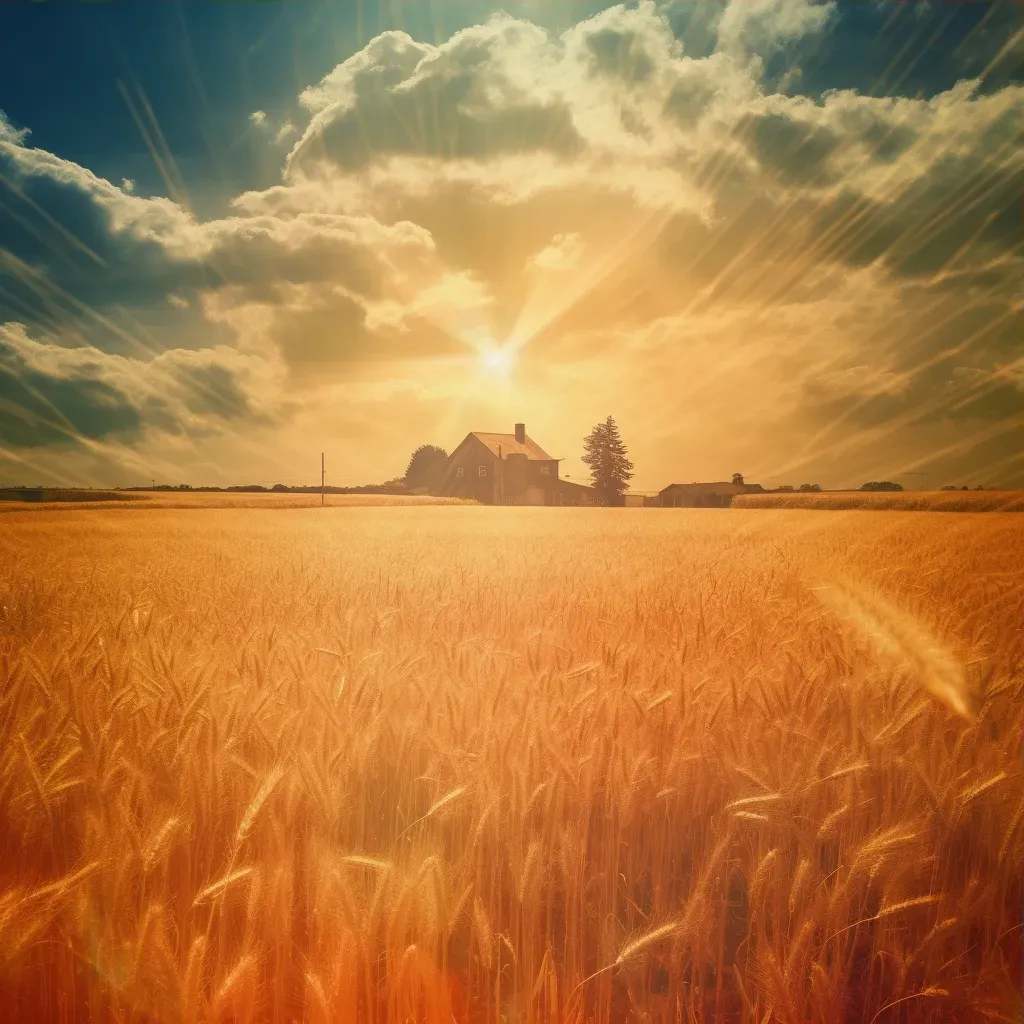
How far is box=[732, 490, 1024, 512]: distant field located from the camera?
31292mm

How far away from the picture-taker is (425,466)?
6756 centimetres

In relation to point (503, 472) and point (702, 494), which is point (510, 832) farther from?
point (702, 494)

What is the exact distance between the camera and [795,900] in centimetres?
133

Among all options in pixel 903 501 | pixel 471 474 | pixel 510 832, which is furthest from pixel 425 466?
pixel 510 832

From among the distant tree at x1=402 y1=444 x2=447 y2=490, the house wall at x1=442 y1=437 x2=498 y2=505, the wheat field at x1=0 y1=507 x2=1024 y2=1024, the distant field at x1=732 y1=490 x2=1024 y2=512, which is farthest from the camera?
the distant tree at x1=402 y1=444 x2=447 y2=490

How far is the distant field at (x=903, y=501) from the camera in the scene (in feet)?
103

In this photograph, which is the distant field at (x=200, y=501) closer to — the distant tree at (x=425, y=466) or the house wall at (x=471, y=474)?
the house wall at (x=471, y=474)

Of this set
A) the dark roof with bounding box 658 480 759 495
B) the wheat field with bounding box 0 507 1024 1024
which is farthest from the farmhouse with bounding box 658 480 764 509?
the wheat field with bounding box 0 507 1024 1024

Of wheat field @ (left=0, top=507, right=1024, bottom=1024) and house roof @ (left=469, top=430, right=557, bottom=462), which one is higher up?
house roof @ (left=469, top=430, right=557, bottom=462)

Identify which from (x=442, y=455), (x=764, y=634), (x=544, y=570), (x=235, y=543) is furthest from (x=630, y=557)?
(x=442, y=455)

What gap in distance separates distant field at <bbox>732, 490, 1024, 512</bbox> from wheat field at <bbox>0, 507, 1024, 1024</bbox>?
33.1 meters

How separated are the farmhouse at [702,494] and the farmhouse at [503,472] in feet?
39.8

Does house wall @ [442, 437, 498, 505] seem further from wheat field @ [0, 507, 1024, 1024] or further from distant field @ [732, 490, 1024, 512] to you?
wheat field @ [0, 507, 1024, 1024]

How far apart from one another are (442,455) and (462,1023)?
6818 cm
